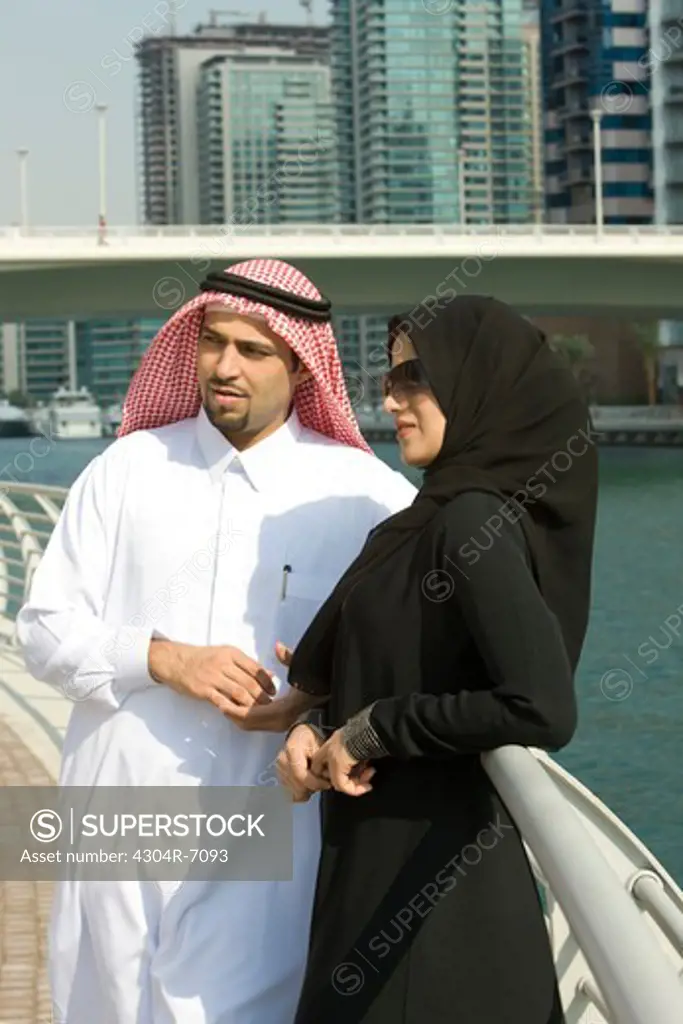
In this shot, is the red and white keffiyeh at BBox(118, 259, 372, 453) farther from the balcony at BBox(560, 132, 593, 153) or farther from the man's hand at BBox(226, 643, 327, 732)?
the balcony at BBox(560, 132, 593, 153)

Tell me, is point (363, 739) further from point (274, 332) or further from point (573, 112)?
point (573, 112)

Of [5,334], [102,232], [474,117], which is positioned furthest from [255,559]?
[5,334]

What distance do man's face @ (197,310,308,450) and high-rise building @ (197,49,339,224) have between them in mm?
131541

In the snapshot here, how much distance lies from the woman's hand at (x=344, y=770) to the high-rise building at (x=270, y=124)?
132 m

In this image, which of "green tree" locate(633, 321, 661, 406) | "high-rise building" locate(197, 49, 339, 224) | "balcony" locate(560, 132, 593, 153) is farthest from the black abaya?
"high-rise building" locate(197, 49, 339, 224)

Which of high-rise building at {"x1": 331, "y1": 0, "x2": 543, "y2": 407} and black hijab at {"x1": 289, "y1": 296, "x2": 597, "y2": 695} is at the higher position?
high-rise building at {"x1": 331, "y1": 0, "x2": 543, "y2": 407}

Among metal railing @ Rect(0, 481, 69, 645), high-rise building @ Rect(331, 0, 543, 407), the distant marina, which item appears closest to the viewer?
metal railing @ Rect(0, 481, 69, 645)

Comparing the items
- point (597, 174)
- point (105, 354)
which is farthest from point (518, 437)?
point (105, 354)

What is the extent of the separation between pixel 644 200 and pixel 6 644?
239 feet

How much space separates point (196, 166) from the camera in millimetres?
139375

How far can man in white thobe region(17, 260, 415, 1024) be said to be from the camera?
6.89ft

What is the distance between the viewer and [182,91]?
132 metres

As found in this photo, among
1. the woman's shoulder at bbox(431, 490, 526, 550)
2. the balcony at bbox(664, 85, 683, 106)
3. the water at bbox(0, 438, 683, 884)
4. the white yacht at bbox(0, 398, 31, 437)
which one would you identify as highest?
the balcony at bbox(664, 85, 683, 106)

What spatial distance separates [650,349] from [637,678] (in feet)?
160
